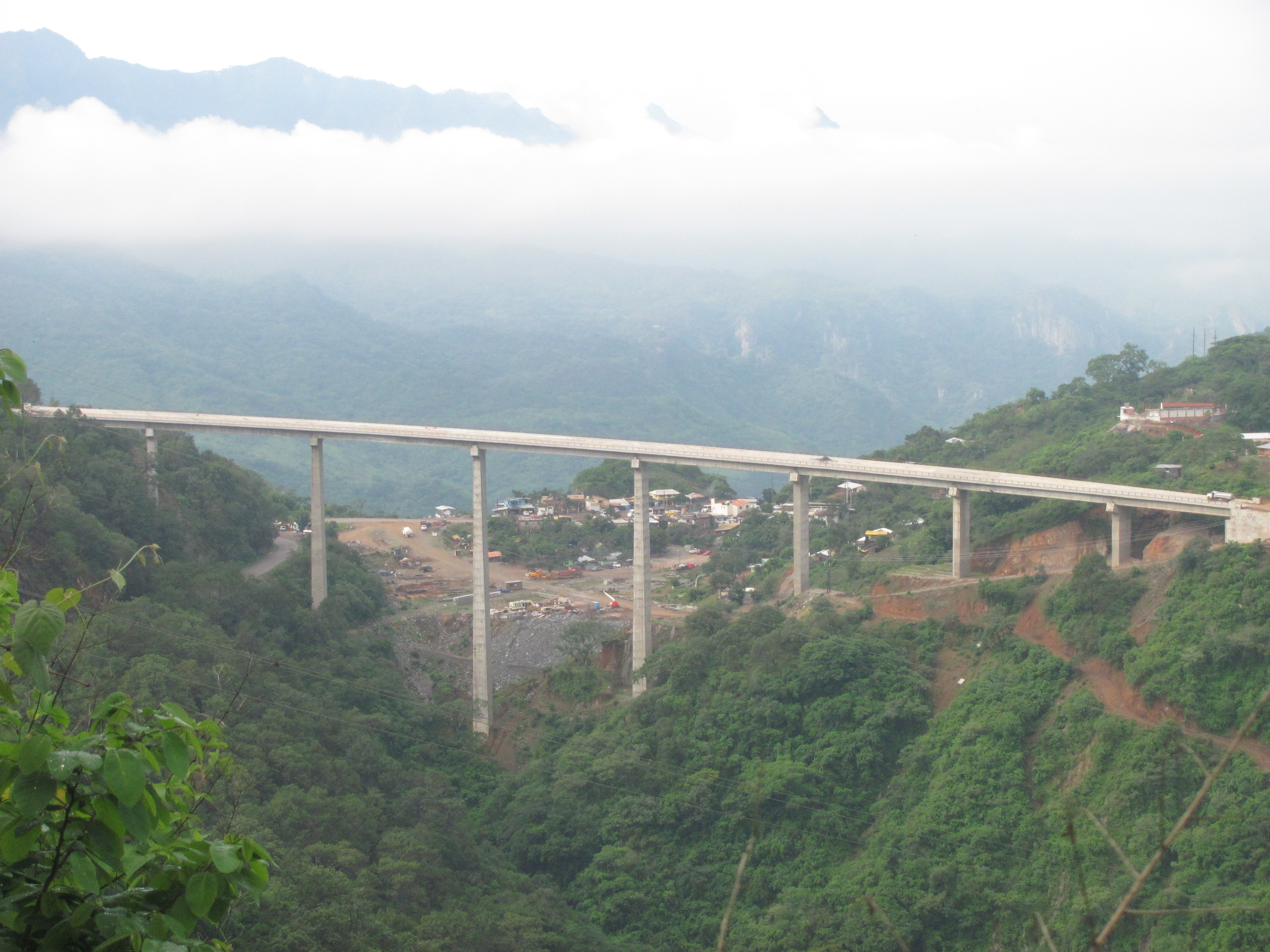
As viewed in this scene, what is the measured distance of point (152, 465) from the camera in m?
44.5

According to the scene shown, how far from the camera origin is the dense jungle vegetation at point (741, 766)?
862 inches

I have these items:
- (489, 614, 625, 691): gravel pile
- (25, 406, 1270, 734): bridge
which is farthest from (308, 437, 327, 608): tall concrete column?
(489, 614, 625, 691): gravel pile

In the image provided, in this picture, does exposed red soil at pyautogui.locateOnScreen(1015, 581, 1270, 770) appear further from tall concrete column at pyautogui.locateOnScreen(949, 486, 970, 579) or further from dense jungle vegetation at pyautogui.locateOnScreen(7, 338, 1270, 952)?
tall concrete column at pyautogui.locateOnScreen(949, 486, 970, 579)

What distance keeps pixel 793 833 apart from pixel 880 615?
9914 mm

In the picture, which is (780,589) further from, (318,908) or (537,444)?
(318,908)

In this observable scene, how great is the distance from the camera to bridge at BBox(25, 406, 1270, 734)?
3294 cm

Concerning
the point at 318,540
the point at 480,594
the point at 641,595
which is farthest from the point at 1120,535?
the point at 318,540

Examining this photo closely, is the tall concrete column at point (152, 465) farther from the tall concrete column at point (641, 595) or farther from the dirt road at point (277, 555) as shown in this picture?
the tall concrete column at point (641, 595)

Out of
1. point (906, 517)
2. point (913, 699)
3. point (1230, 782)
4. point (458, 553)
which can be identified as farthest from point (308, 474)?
point (1230, 782)

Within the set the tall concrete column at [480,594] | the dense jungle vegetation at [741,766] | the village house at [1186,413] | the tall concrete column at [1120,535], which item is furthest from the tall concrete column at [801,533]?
the village house at [1186,413]

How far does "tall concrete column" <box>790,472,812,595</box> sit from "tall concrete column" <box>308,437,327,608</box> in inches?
756

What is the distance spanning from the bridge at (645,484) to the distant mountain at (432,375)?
172 ft

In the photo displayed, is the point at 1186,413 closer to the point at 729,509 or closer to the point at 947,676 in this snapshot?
the point at 947,676

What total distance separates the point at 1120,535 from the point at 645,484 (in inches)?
681
